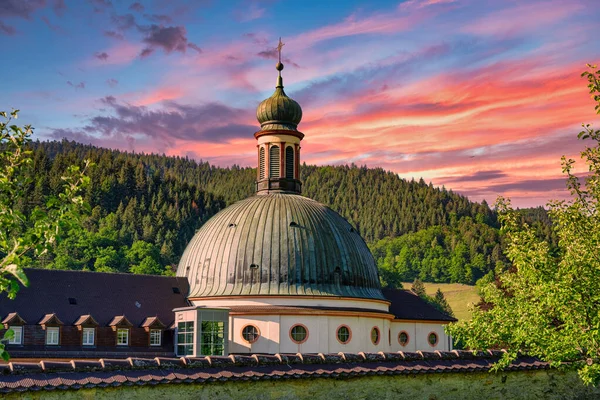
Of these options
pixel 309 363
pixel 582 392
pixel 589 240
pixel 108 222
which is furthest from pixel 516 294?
pixel 108 222

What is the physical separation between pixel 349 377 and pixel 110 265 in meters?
85.5

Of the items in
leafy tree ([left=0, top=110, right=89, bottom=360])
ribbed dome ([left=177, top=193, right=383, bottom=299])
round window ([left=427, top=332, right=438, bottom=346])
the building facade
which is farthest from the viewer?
round window ([left=427, top=332, right=438, bottom=346])

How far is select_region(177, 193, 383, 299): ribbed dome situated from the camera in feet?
172

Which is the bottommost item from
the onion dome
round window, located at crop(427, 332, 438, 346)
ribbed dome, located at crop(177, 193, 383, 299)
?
round window, located at crop(427, 332, 438, 346)

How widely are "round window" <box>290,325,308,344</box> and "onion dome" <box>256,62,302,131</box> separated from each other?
58.8ft

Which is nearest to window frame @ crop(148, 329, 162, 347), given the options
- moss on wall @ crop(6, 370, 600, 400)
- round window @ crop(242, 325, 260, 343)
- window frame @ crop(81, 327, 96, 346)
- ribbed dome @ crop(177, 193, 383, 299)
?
ribbed dome @ crop(177, 193, 383, 299)

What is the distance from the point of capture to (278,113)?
205 feet

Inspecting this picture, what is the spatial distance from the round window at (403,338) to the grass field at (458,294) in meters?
79.5

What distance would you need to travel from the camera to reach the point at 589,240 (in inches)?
1061

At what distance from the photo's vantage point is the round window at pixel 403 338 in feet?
201

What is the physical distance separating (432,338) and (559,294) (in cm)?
3860

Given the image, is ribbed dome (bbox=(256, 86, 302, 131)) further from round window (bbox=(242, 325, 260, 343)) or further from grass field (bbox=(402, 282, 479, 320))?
grass field (bbox=(402, 282, 479, 320))

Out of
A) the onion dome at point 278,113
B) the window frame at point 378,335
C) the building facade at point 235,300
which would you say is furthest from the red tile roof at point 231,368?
the onion dome at point 278,113

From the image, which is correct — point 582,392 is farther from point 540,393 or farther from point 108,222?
point 108,222
